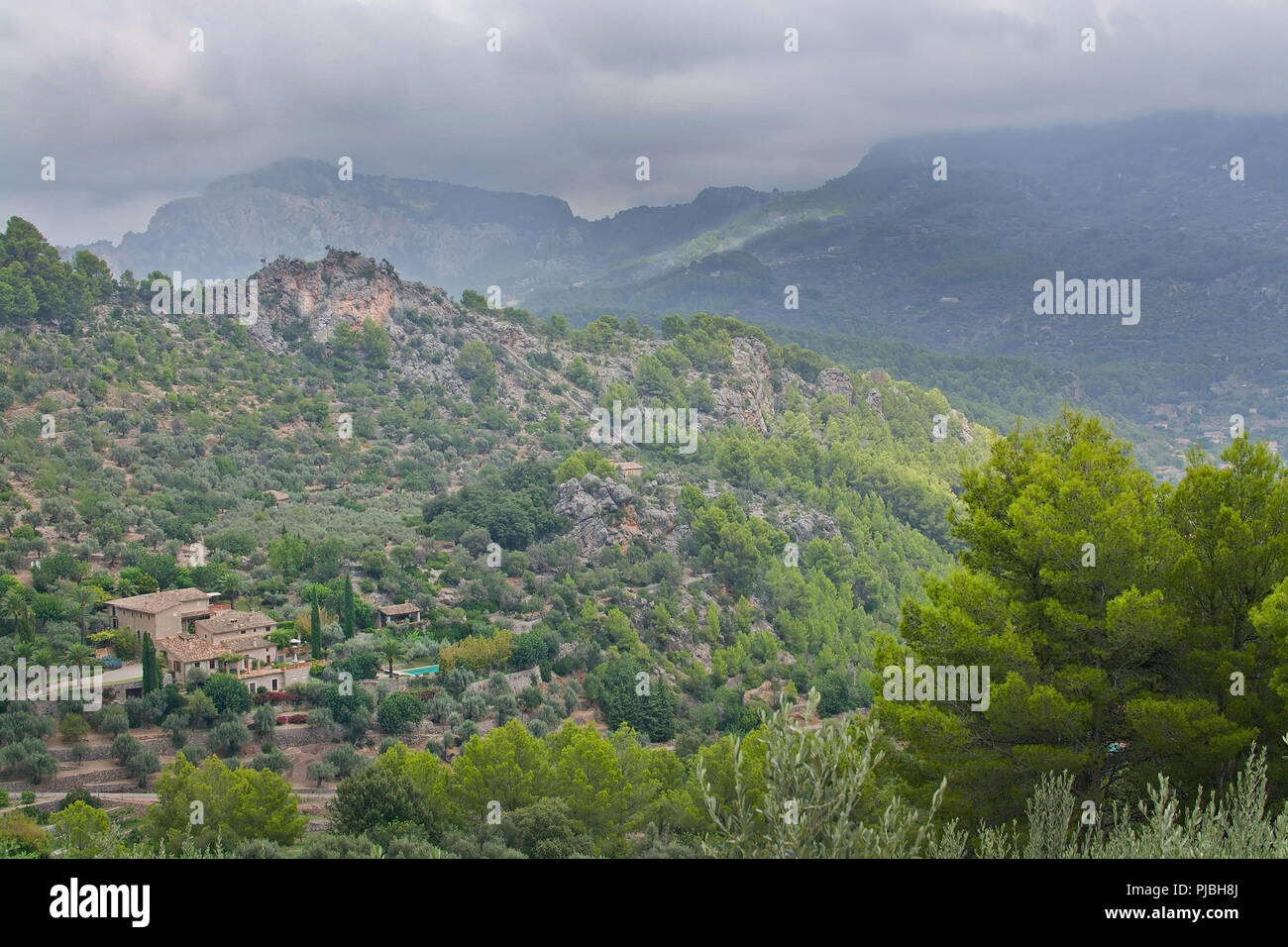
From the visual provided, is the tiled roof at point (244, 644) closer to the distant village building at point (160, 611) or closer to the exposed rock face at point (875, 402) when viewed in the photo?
the distant village building at point (160, 611)

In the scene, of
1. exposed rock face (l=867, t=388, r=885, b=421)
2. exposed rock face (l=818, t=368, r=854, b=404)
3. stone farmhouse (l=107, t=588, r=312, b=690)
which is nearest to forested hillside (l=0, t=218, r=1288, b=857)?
exposed rock face (l=818, t=368, r=854, b=404)

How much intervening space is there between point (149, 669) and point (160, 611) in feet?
9.00

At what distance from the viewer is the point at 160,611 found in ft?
85.0

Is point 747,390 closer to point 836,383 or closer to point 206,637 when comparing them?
point 836,383

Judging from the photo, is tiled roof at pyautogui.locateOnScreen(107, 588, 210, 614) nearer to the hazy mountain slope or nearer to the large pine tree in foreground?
the large pine tree in foreground

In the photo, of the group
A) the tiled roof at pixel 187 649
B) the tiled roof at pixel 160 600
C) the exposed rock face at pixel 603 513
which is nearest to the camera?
the tiled roof at pixel 187 649

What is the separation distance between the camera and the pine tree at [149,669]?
23406 millimetres

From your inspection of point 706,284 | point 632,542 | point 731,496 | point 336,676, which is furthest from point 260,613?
point 706,284

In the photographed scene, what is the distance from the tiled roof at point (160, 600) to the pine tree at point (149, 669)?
2.50 m

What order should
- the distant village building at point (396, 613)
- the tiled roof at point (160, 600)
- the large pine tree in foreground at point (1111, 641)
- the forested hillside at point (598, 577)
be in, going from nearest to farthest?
1. the large pine tree in foreground at point (1111, 641)
2. the forested hillside at point (598, 577)
3. the tiled roof at point (160, 600)
4. the distant village building at point (396, 613)

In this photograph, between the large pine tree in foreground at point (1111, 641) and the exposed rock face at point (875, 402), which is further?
the exposed rock face at point (875, 402)

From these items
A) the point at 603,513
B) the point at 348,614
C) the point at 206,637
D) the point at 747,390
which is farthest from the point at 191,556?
the point at 747,390

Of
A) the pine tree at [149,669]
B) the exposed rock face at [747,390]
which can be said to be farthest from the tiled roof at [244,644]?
the exposed rock face at [747,390]

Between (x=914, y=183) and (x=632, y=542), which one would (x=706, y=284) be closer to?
(x=914, y=183)
